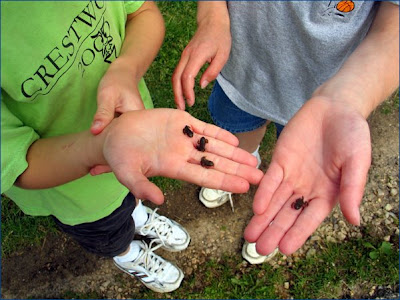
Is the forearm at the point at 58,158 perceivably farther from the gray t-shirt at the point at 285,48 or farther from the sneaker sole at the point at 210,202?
the sneaker sole at the point at 210,202

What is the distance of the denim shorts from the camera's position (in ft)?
11.9

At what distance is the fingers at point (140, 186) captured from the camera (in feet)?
6.53

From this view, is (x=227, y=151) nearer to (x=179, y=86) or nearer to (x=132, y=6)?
(x=179, y=86)

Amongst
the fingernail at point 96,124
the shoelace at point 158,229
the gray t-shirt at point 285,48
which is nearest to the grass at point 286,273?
the shoelace at point 158,229

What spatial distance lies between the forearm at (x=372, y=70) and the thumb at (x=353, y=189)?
0.47m

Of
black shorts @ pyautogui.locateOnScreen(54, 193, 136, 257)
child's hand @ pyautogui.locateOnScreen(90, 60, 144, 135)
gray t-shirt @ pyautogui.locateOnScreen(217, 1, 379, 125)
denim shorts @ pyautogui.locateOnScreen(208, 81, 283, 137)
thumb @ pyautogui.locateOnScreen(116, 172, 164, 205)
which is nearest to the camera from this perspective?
thumb @ pyautogui.locateOnScreen(116, 172, 164, 205)

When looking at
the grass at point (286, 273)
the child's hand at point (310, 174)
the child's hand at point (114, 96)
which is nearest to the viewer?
the child's hand at point (310, 174)

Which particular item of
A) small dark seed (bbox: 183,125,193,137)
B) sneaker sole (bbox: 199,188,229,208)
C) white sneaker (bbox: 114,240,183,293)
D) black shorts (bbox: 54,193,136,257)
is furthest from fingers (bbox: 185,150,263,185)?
sneaker sole (bbox: 199,188,229,208)

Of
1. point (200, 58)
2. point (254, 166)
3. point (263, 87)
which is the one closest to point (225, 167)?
point (254, 166)

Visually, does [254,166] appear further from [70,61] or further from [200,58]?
[70,61]

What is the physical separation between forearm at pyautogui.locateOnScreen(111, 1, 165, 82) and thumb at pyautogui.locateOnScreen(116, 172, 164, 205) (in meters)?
0.94

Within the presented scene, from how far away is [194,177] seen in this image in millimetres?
2268

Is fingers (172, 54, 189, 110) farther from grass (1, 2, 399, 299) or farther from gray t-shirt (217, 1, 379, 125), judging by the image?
grass (1, 2, 399, 299)

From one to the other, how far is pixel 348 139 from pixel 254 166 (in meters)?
0.61
